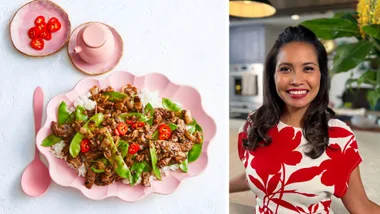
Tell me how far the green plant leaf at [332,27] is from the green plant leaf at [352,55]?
0.05 metres

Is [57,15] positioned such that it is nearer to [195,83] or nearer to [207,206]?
[195,83]

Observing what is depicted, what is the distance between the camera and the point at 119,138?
2.20ft

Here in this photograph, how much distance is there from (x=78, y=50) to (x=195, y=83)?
0.80ft

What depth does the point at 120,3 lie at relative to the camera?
76 centimetres

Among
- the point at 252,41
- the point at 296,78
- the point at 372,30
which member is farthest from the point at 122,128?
the point at 252,41

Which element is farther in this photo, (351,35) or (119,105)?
(351,35)

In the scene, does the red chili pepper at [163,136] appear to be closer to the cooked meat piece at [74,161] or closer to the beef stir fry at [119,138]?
the beef stir fry at [119,138]

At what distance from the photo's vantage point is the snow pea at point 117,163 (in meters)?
0.66

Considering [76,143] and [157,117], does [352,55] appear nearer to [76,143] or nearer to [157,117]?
[157,117]

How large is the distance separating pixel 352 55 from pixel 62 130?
34.4 inches

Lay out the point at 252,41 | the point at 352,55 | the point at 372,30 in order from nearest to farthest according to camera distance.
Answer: the point at 372,30 < the point at 352,55 < the point at 252,41

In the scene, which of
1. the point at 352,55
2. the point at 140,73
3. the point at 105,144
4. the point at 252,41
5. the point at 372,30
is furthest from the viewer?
the point at 252,41

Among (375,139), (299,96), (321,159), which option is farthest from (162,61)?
(375,139)

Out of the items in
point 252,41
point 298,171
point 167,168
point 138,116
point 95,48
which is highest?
point 252,41
